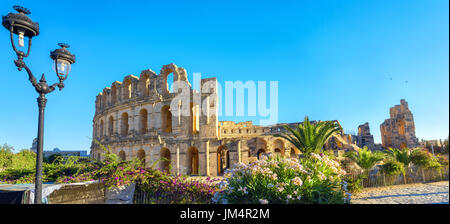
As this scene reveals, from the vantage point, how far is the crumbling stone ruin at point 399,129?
38184 millimetres

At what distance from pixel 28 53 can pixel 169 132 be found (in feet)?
62.5

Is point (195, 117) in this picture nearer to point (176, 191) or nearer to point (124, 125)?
point (124, 125)

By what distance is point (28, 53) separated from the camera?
16.5 ft

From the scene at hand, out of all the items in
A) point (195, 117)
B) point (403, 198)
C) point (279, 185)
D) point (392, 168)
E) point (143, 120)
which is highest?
point (195, 117)

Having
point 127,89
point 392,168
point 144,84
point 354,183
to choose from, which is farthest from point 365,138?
point 127,89

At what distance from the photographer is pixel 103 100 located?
101 ft

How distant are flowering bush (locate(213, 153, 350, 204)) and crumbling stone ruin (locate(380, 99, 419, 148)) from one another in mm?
40570

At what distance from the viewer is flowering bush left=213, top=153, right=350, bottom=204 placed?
16.8ft

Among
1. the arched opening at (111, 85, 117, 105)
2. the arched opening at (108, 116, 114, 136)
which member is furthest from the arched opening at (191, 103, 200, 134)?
the arched opening at (111, 85, 117, 105)

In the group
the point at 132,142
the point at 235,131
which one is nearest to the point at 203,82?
the point at 132,142

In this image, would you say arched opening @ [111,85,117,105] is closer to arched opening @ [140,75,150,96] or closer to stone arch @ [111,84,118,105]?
stone arch @ [111,84,118,105]

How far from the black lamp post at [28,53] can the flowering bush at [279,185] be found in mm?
3792
